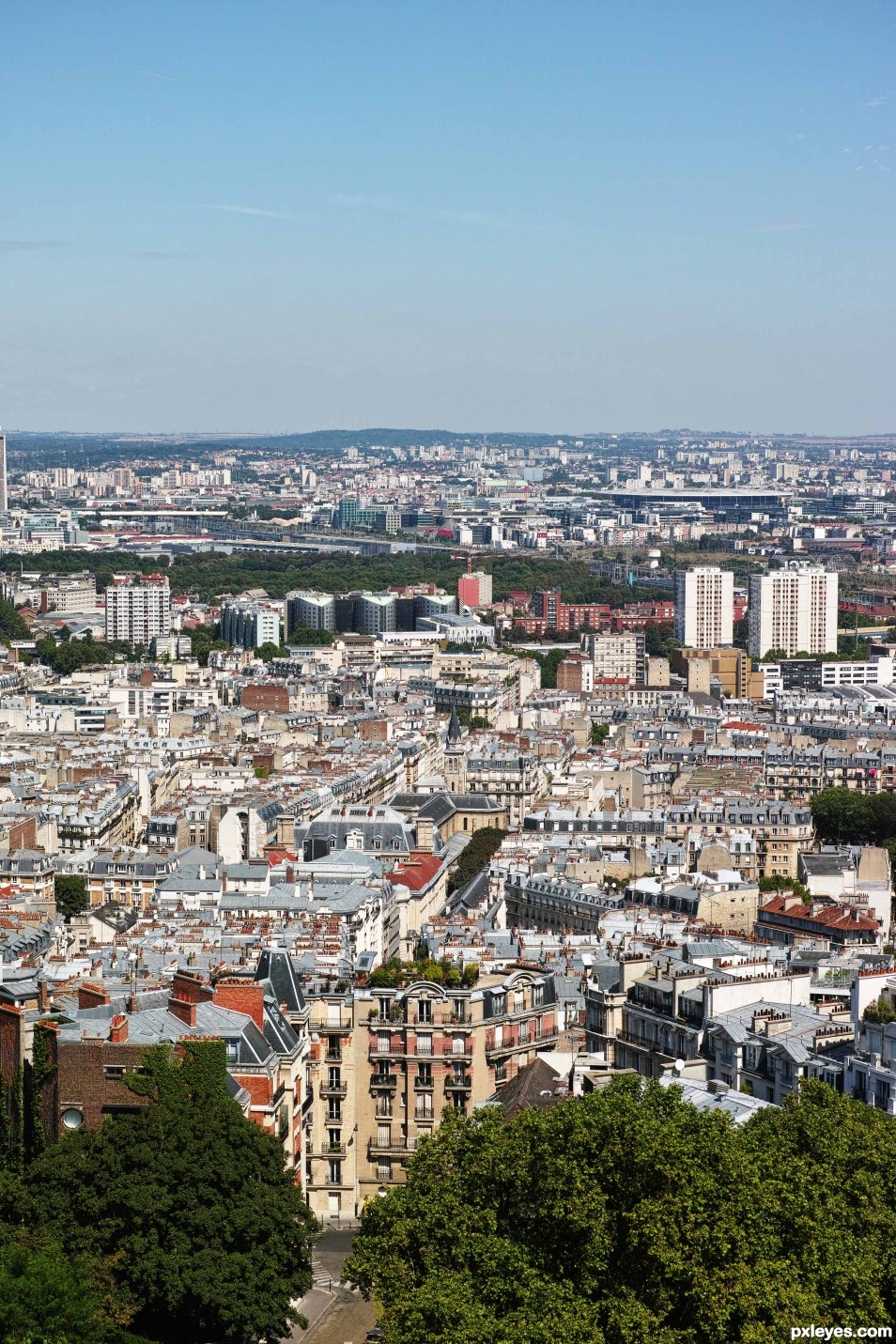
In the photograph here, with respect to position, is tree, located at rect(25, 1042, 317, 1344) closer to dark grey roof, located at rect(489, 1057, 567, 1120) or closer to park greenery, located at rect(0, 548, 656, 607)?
dark grey roof, located at rect(489, 1057, 567, 1120)

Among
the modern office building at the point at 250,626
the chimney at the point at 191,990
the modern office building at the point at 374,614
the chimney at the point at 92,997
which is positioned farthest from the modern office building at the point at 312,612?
the chimney at the point at 191,990

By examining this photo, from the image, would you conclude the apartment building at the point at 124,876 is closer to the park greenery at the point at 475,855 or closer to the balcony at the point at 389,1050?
the park greenery at the point at 475,855

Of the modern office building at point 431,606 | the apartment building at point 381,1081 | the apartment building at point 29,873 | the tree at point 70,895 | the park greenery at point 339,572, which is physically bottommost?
the park greenery at point 339,572

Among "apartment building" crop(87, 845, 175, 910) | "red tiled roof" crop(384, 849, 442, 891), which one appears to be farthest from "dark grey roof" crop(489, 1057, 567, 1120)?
"apartment building" crop(87, 845, 175, 910)

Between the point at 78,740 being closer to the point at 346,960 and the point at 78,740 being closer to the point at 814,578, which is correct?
the point at 346,960

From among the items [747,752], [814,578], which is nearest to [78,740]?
[747,752]

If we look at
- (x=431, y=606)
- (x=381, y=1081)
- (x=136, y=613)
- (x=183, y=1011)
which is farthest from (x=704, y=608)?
(x=183, y=1011)

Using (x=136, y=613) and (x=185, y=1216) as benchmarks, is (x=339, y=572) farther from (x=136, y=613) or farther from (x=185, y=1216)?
(x=185, y=1216)
